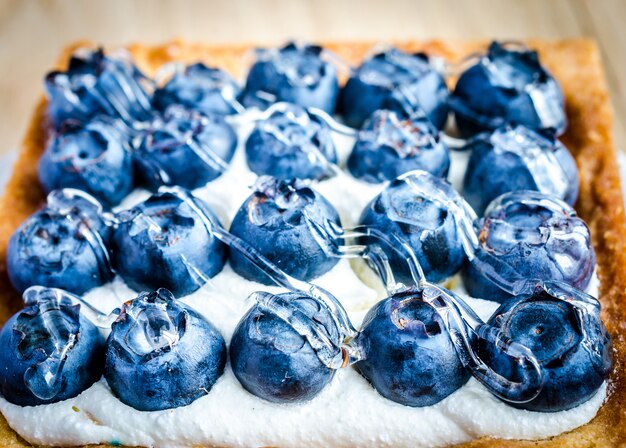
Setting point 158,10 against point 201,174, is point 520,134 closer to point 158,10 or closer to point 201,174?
point 201,174

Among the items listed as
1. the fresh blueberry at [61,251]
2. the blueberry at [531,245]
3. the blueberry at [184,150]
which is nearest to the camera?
the blueberry at [531,245]

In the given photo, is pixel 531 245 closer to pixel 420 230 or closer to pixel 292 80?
pixel 420 230

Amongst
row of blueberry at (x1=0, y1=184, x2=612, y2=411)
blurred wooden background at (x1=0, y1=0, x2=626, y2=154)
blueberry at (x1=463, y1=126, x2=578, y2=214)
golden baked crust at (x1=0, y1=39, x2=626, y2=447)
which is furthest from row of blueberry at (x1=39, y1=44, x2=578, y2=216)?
blurred wooden background at (x1=0, y1=0, x2=626, y2=154)

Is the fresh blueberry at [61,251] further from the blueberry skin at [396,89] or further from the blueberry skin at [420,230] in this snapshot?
the blueberry skin at [396,89]

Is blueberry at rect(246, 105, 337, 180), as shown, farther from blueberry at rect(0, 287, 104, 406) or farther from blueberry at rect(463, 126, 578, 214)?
blueberry at rect(0, 287, 104, 406)

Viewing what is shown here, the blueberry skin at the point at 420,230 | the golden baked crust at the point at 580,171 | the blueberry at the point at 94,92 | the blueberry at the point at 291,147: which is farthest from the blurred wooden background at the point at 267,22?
the blueberry skin at the point at 420,230

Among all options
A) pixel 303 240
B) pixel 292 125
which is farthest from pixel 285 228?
pixel 292 125

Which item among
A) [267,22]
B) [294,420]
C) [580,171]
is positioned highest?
[580,171]
